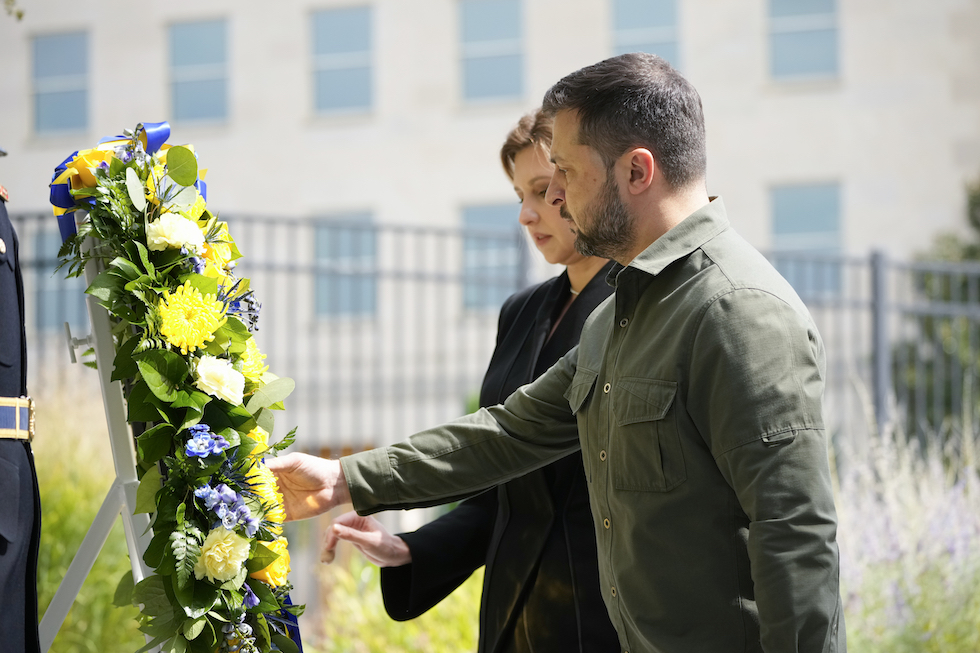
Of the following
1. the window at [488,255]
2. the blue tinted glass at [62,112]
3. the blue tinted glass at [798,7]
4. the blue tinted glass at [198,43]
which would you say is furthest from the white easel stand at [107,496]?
the blue tinted glass at [62,112]

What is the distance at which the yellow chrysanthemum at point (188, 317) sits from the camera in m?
1.78

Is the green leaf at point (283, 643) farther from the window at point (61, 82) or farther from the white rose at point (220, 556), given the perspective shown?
the window at point (61, 82)

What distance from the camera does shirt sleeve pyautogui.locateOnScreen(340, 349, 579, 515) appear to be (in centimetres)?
205

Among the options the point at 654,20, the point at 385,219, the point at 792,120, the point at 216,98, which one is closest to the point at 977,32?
the point at 792,120

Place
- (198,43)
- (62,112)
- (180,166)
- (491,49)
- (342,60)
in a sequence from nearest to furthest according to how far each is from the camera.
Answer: (180,166), (491,49), (342,60), (198,43), (62,112)

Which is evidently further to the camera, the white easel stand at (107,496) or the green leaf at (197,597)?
the white easel stand at (107,496)

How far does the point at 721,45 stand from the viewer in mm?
12844

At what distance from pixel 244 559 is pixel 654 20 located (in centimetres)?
1259

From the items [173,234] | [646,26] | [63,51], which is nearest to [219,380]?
[173,234]

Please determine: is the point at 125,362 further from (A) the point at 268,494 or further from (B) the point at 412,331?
(B) the point at 412,331

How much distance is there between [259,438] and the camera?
1.90 m

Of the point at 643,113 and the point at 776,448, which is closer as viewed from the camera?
the point at 776,448

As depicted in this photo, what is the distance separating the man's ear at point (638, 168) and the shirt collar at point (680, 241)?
0.10m

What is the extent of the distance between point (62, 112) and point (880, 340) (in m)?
12.7
